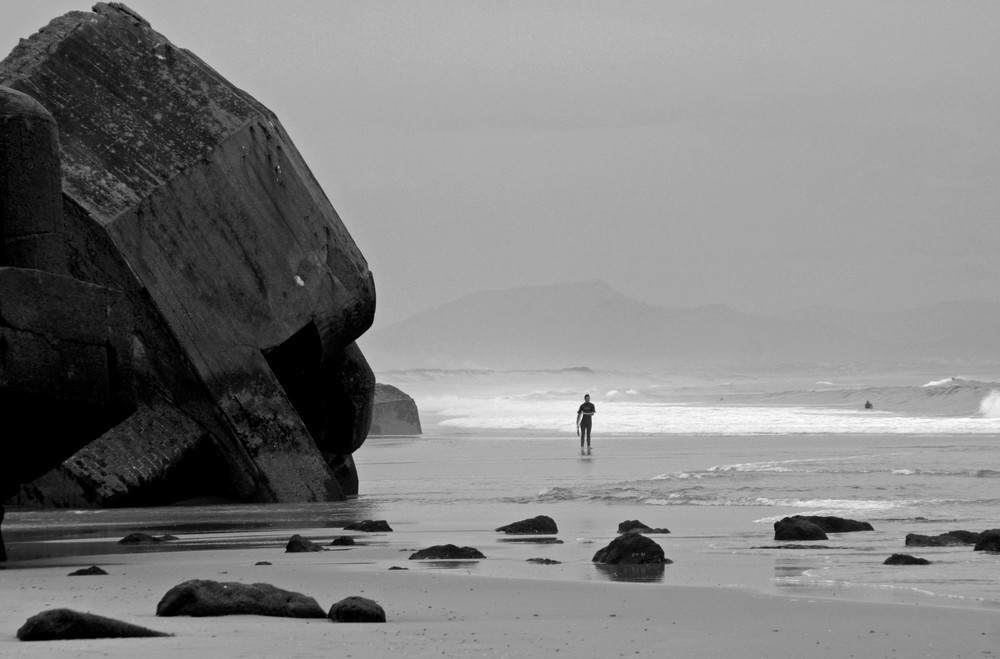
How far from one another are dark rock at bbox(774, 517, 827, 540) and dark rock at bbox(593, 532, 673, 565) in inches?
55.1

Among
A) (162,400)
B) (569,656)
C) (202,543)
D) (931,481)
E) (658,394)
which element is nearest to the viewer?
(569,656)

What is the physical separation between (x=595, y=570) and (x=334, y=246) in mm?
5324

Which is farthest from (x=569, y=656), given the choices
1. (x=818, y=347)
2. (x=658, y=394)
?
(x=818, y=347)

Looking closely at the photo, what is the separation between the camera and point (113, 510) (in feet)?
33.8

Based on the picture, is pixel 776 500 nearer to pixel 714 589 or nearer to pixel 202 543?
pixel 202 543

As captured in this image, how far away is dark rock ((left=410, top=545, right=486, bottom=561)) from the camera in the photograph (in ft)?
23.6

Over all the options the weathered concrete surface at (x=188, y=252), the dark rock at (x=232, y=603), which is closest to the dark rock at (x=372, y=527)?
the weathered concrete surface at (x=188, y=252)

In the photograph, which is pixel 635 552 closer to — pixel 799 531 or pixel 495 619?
pixel 799 531

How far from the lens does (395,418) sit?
1139 inches

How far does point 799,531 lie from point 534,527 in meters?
1.68

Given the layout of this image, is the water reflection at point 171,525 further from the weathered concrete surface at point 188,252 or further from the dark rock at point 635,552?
the dark rock at point 635,552

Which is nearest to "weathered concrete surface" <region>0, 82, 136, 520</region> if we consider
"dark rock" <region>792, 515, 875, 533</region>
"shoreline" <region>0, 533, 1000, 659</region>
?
"shoreline" <region>0, 533, 1000, 659</region>

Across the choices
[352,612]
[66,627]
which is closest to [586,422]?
[352,612]

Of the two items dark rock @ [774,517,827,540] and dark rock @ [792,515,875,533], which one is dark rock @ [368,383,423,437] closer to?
dark rock @ [792,515,875,533]
